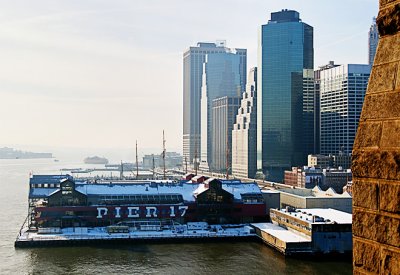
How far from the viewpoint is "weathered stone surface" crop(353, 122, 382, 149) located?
3.51 m

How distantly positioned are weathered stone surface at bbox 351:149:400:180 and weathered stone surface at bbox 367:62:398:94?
0.43 m

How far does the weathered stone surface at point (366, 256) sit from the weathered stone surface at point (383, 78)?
3.51 ft

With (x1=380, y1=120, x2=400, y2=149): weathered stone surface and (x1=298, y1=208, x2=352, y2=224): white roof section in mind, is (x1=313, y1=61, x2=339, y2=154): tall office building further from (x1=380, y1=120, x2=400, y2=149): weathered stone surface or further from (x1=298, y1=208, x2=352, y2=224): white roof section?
(x1=380, y1=120, x2=400, y2=149): weathered stone surface

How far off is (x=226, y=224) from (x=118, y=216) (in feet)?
41.0

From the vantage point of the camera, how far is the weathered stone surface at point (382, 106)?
338 centimetres

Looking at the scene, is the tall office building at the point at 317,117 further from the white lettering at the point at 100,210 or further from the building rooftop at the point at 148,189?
the white lettering at the point at 100,210

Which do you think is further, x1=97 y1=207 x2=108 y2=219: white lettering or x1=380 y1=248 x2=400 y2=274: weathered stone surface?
x1=97 y1=207 x2=108 y2=219: white lettering

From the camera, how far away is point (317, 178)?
107688mm

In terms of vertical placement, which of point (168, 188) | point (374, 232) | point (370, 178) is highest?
point (370, 178)

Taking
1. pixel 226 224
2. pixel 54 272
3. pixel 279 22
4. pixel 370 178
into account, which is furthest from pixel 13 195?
pixel 370 178

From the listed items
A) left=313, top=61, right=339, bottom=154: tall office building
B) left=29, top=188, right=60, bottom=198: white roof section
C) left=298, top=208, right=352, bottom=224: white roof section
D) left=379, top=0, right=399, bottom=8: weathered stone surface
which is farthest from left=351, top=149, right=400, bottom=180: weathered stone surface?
left=313, top=61, right=339, bottom=154: tall office building

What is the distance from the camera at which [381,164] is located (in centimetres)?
339

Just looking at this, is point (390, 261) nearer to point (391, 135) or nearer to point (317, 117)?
point (391, 135)

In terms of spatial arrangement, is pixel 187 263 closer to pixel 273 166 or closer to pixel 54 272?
pixel 54 272
